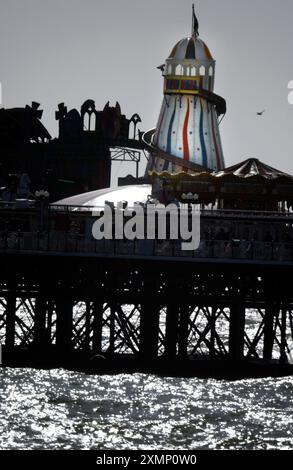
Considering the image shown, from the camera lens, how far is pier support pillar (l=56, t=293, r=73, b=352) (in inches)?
2685

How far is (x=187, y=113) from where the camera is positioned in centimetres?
12319

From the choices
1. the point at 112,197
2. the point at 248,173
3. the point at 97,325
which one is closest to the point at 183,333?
the point at 97,325

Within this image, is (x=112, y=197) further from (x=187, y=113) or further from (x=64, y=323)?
(x=187, y=113)

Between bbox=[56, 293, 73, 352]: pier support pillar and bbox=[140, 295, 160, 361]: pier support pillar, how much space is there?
358 cm

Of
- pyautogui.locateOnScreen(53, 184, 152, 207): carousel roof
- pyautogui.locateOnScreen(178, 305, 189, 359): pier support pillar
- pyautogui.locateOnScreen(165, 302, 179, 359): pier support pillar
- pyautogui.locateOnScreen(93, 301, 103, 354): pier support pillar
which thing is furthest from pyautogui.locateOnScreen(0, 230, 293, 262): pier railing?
pyautogui.locateOnScreen(53, 184, 152, 207): carousel roof

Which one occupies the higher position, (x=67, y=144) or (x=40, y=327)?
(x=67, y=144)

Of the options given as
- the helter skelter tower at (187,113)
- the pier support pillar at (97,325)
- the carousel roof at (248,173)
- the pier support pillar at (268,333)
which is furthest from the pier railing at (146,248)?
the helter skelter tower at (187,113)

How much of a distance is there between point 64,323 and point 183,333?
19.4 ft

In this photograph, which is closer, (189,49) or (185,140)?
(189,49)

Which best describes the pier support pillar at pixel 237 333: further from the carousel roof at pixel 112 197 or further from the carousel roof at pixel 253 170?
the carousel roof at pixel 112 197

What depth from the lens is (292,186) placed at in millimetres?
82688

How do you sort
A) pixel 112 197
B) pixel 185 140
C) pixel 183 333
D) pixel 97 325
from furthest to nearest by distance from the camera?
pixel 185 140 < pixel 112 197 < pixel 97 325 < pixel 183 333

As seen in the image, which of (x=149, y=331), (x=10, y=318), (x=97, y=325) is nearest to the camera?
(x=149, y=331)

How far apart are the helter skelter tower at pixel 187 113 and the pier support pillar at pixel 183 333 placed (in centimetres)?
5164
